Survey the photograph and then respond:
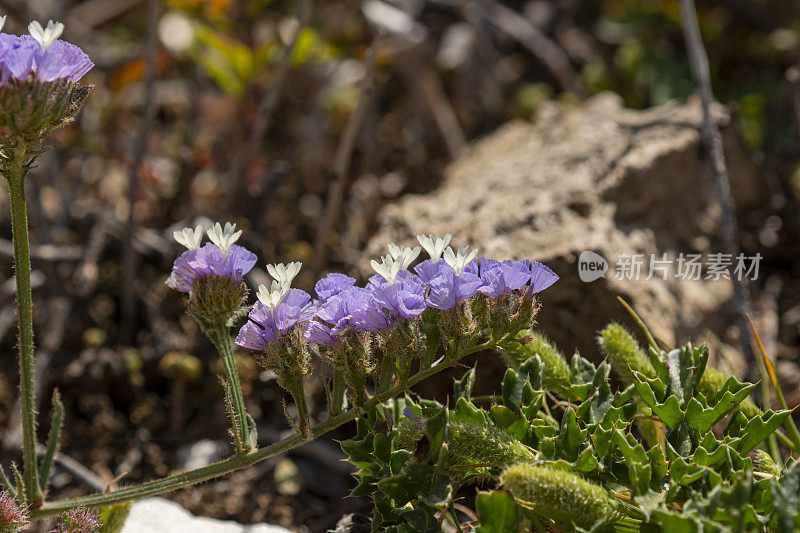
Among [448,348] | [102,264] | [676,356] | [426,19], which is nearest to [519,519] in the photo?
[448,348]

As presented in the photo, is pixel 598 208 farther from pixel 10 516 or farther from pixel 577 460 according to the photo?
pixel 10 516

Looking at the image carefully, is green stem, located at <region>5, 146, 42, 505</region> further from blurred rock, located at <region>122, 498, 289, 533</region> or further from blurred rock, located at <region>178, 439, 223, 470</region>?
blurred rock, located at <region>178, 439, 223, 470</region>

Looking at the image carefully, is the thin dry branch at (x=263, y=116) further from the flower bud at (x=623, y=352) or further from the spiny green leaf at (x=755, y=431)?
the spiny green leaf at (x=755, y=431)

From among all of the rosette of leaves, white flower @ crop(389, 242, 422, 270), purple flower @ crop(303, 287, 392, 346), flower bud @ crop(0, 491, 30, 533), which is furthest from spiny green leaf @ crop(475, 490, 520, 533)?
flower bud @ crop(0, 491, 30, 533)

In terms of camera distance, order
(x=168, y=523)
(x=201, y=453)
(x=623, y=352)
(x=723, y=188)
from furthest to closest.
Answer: (x=201, y=453) → (x=723, y=188) → (x=168, y=523) → (x=623, y=352)

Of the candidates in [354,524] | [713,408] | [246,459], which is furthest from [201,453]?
[713,408]

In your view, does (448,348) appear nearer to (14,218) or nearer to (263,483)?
(14,218)
